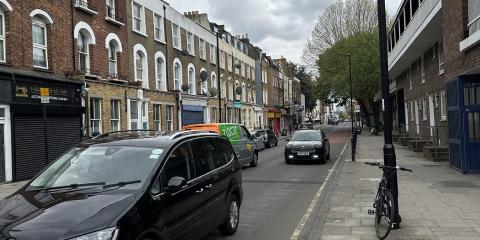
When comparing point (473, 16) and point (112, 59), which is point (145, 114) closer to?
point (112, 59)

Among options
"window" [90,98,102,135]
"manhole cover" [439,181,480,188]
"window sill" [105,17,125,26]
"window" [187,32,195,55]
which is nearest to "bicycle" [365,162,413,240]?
"manhole cover" [439,181,480,188]

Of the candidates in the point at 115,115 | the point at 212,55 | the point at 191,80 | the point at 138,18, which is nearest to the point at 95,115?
the point at 115,115

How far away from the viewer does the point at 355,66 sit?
166 ft

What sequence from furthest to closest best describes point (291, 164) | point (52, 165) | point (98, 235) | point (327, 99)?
point (327, 99)
point (291, 164)
point (52, 165)
point (98, 235)

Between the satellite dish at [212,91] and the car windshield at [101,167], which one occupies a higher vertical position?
the satellite dish at [212,91]

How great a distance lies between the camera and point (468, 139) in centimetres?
1384

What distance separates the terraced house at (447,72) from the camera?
13.5m

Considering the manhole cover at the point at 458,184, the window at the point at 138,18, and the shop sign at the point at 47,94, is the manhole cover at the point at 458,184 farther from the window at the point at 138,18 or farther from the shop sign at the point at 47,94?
the window at the point at 138,18

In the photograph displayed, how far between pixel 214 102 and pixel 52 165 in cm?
3329

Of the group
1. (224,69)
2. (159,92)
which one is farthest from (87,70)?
(224,69)

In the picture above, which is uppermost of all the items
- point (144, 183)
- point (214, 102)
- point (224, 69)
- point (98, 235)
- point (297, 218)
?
point (224, 69)

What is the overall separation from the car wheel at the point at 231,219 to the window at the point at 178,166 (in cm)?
150

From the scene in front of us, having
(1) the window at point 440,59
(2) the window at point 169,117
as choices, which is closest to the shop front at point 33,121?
(2) the window at point 169,117

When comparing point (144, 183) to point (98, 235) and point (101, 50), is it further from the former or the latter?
point (101, 50)
